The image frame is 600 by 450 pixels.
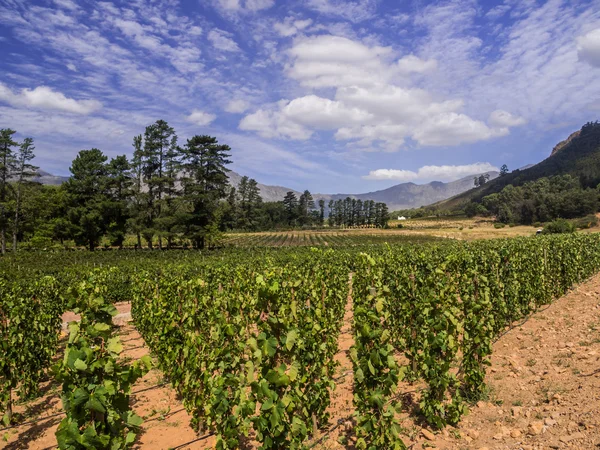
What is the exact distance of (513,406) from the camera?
16.8 feet

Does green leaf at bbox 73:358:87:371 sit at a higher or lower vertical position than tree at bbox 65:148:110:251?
lower

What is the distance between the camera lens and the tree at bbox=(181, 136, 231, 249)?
43.3 meters

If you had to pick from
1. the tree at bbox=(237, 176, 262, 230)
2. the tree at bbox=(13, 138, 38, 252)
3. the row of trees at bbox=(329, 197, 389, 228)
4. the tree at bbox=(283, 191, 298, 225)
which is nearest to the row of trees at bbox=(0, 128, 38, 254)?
the tree at bbox=(13, 138, 38, 252)

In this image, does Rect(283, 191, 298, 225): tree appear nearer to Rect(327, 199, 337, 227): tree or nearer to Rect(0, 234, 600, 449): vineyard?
Rect(327, 199, 337, 227): tree

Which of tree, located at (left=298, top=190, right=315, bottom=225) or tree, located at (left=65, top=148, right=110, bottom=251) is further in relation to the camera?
tree, located at (left=298, top=190, right=315, bottom=225)

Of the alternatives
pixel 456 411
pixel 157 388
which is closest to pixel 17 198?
pixel 157 388

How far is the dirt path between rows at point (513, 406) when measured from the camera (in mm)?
4301

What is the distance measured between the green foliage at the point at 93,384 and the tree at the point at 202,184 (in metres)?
40.4

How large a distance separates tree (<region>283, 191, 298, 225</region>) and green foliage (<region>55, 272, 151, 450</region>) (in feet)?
406

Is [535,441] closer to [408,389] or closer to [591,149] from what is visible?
[408,389]

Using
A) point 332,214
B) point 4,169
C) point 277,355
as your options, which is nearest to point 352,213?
point 332,214

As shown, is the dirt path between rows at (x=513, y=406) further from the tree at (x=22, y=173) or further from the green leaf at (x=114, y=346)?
the tree at (x=22, y=173)

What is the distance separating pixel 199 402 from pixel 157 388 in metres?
3.09

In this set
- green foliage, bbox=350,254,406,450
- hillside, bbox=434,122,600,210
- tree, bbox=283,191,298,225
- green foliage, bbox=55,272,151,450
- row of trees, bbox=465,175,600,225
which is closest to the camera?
green foliage, bbox=55,272,151,450
